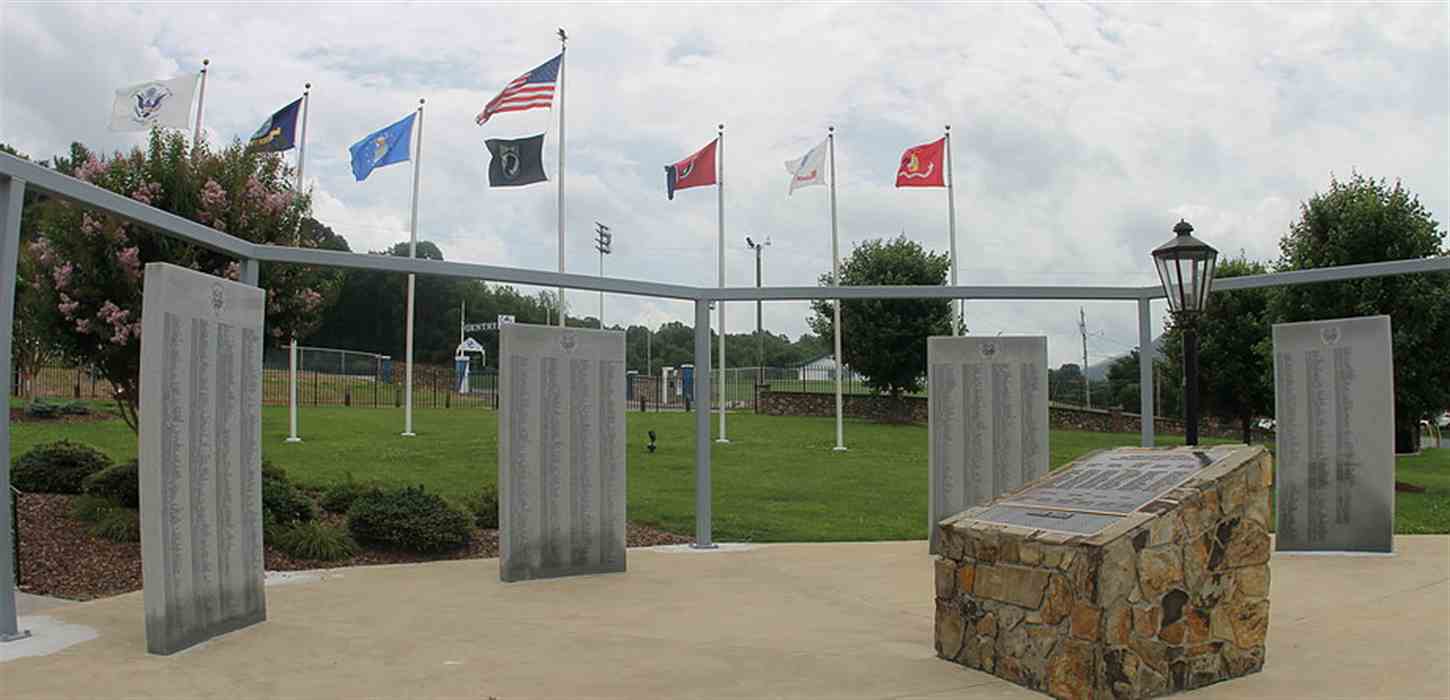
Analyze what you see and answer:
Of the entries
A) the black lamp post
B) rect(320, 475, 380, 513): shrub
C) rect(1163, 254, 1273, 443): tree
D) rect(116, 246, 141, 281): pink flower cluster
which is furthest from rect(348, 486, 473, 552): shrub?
rect(1163, 254, 1273, 443): tree

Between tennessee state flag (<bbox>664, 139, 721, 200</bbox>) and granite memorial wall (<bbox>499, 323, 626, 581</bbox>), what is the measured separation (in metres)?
12.9

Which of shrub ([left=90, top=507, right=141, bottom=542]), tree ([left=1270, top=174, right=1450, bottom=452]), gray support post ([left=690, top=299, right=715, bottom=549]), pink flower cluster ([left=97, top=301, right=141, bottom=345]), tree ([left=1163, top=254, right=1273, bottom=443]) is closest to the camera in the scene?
shrub ([left=90, top=507, right=141, bottom=542])

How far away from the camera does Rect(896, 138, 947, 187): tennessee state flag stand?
72.6ft

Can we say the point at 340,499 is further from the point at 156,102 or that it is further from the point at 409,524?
the point at 156,102

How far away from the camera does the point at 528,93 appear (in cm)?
1944

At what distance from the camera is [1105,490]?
564 centimetres

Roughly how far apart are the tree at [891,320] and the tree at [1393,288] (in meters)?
12.8

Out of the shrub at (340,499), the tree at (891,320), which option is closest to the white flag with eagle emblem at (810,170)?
the tree at (891,320)

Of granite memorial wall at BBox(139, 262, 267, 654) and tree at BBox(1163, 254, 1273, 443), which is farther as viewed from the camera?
tree at BBox(1163, 254, 1273, 443)

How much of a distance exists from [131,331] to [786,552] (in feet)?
20.1

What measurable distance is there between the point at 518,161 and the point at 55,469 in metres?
11.1

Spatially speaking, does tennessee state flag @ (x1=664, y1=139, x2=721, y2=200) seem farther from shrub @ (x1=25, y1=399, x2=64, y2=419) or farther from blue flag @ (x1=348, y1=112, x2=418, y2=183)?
shrub @ (x1=25, y1=399, x2=64, y2=419)

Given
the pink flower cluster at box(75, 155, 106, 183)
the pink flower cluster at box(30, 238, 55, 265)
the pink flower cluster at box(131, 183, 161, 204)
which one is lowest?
the pink flower cluster at box(30, 238, 55, 265)

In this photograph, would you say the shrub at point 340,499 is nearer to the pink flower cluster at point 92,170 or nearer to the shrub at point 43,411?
the pink flower cluster at point 92,170
